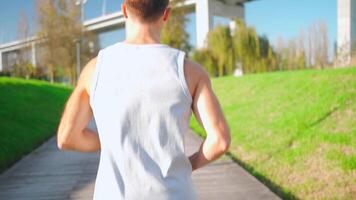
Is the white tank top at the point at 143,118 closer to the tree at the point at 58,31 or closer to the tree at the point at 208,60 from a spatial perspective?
the tree at the point at 208,60

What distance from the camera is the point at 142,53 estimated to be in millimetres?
1342

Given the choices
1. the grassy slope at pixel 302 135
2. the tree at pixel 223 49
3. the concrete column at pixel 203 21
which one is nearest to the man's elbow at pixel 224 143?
the grassy slope at pixel 302 135

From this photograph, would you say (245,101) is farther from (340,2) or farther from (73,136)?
(340,2)

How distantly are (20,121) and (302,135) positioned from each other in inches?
265

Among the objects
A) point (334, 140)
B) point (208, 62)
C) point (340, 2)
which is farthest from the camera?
point (208, 62)

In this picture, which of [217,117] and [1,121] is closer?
[217,117]

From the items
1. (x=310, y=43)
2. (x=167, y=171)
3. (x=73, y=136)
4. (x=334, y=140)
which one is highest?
(x=310, y=43)

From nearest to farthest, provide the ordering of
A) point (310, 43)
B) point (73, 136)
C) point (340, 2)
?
point (73, 136), point (310, 43), point (340, 2)

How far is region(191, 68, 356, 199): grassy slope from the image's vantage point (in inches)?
189

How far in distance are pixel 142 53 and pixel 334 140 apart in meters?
5.01

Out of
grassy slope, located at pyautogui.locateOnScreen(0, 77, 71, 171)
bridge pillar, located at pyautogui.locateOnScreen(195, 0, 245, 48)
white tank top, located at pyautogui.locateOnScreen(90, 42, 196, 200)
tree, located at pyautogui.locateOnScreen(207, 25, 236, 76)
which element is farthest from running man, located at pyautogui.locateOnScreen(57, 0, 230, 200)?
bridge pillar, located at pyautogui.locateOnScreen(195, 0, 245, 48)

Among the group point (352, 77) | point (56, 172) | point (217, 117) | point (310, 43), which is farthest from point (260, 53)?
point (217, 117)

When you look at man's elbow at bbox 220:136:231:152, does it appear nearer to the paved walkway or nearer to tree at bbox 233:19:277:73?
the paved walkway

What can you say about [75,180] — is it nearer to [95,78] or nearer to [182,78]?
[95,78]
